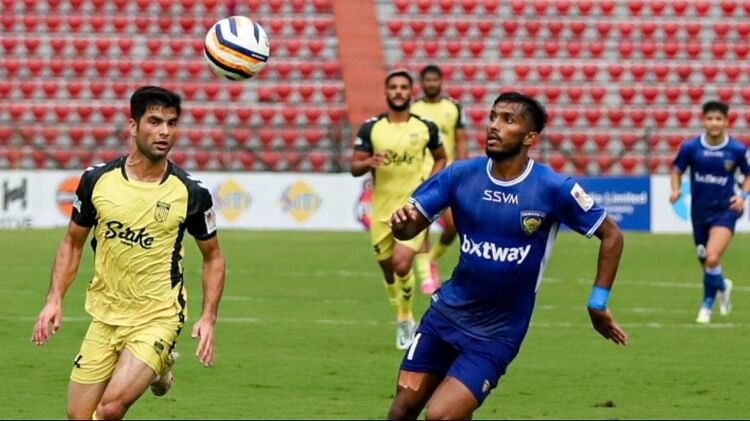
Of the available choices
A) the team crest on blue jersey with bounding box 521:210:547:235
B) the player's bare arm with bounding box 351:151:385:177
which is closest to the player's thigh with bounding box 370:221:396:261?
the player's bare arm with bounding box 351:151:385:177

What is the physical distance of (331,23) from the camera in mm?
35875

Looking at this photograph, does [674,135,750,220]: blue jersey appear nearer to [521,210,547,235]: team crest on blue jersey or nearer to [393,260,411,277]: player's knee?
[393,260,411,277]: player's knee

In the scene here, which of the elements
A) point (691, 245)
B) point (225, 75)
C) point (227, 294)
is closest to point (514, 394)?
point (225, 75)

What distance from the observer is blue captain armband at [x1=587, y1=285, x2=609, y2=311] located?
8.25 m

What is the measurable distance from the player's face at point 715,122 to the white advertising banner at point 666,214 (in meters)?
11.7

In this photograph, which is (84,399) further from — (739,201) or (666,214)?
(666,214)

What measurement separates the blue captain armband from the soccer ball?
11.8 ft

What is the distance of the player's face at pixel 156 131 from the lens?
843cm

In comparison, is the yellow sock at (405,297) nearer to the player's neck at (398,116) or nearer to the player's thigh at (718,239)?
the player's neck at (398,116)

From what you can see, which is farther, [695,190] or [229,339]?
[695,190]

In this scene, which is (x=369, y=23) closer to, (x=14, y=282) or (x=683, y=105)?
(x=683, y=105)

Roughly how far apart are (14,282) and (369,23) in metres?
17.4

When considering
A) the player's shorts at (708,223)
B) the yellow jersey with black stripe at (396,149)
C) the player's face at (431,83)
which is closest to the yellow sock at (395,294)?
the yellow jersey with black stripe at (396,149)

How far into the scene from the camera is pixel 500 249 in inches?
327
